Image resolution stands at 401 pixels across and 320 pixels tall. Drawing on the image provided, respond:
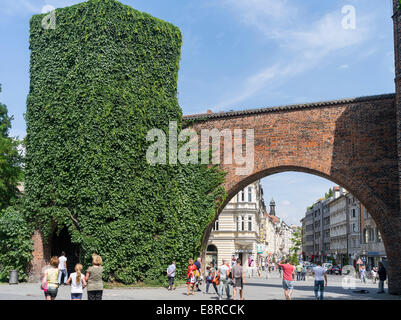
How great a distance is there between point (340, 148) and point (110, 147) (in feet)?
33.2

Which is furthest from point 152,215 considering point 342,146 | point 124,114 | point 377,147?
point 377,147

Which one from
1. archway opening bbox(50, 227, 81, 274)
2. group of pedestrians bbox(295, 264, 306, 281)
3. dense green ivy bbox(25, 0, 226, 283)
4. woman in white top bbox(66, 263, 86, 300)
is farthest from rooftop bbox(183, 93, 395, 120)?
group of pedestrians bbox(295, 264, 306, 281)

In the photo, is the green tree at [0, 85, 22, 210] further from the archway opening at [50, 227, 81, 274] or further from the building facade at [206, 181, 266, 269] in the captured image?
the building facade at [206, 181, 266, 269]

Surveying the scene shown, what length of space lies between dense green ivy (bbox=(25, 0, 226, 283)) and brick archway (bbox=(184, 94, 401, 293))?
8.26ft

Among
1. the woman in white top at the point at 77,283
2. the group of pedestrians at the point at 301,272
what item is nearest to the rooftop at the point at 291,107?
the woman in white top at the point at 77,283

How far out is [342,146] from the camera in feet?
67.1

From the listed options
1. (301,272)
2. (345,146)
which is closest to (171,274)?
(345,146)

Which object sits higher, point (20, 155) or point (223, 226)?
point (20, 155)

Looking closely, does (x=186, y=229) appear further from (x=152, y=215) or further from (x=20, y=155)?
(x=20, y=155)

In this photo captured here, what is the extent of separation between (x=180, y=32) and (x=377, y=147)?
1084cm

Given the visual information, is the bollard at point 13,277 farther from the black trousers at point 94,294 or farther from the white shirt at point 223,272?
the black trousers at point 94,294

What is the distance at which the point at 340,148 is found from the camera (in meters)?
20.5

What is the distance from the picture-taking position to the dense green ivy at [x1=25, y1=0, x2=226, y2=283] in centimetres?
1967

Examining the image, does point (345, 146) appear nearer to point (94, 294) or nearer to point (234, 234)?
point (94, 294)
